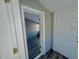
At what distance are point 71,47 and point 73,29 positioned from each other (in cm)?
66

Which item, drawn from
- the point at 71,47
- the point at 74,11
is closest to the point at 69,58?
the point at 71,47

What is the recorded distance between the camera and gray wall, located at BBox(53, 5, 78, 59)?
8.09 ft

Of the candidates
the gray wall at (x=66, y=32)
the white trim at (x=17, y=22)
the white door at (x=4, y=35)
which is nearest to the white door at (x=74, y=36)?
the gray wall at (x=66, y=32)

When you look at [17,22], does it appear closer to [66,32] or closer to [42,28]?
[42,28]

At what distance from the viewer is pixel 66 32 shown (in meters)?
2.81

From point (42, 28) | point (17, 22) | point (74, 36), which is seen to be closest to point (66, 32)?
point (74, 36)

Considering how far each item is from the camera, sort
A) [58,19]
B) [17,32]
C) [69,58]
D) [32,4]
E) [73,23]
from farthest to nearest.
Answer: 1. [58,19]
2. [69,58]
3. [73,23]
4. [32,4]
5. [17,32]

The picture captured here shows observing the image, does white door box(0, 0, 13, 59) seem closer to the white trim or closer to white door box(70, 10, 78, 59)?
the white trim

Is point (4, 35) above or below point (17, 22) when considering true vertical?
below

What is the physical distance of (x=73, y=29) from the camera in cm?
249

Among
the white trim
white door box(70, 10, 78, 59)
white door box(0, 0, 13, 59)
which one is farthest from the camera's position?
white door box(70, 10, 78, 59)

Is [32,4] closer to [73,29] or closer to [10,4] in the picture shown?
[10,4]

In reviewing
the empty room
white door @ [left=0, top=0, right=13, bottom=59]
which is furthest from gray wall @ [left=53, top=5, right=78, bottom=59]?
white door @ [left=0, top=0, right=13, bottom=59]

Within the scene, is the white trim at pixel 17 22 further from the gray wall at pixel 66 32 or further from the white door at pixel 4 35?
the gray wall at pixel 66 32
